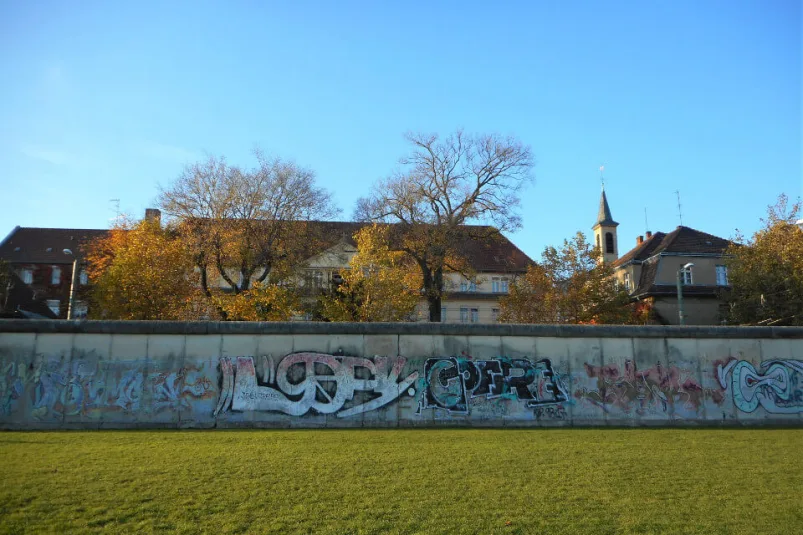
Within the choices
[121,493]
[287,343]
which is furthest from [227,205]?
[121,493]

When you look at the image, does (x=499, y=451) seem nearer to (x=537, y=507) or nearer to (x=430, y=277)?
(x=537, y=507)

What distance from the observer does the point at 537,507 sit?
10117 mm

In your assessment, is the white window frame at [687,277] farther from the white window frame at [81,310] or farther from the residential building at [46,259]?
the residential building at [46,259]

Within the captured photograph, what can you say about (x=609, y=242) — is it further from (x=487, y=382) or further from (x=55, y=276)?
(x=55, y=276)

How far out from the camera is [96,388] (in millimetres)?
20422

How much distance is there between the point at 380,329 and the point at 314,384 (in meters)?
2.76

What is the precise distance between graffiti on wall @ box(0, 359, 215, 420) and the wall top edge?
3.63 feet

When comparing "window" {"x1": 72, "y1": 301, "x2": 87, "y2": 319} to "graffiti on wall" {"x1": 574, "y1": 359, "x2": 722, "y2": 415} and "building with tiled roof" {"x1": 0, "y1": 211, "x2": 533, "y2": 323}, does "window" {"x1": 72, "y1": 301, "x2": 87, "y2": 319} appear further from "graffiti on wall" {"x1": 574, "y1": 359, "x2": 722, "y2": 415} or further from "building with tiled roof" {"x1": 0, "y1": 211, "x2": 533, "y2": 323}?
"graffiti on wall" {"x1": 574, "y1": 359, "x2": 722, "y2": 415}

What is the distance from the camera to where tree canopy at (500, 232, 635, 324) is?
143ft

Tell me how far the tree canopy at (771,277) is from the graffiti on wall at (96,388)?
36.2 meters

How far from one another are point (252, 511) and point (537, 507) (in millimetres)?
4309

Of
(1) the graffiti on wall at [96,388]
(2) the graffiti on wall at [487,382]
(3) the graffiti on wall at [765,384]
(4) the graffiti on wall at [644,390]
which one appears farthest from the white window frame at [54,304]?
(3) the graffiti on wall at [765,384]

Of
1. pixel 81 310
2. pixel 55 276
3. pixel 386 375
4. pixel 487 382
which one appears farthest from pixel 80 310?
pixel 487 382

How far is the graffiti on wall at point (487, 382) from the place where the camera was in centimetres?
2138
